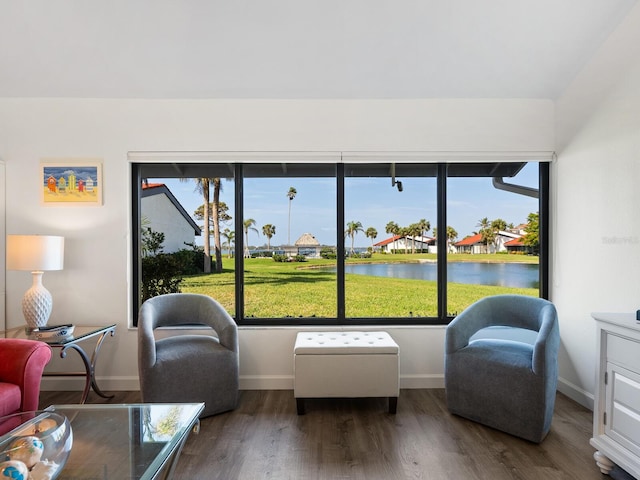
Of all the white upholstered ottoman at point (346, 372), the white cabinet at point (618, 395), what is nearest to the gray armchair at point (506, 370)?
the white cabinet at point (618, 395)

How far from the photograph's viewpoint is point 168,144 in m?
3.24

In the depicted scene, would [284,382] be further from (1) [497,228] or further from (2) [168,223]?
(1) [497,228]

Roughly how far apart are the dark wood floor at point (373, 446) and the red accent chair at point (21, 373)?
932 mm

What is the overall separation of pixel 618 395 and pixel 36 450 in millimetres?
2641

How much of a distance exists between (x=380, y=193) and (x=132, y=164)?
2.26 meters

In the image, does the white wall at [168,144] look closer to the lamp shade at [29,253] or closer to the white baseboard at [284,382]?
the white baseboard at [284,382]

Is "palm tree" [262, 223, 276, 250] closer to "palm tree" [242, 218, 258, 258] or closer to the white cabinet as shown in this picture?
"palm tree" [242, 218, 258, 258]

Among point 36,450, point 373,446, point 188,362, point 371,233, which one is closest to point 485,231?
point 371,233

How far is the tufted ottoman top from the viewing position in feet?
8.82

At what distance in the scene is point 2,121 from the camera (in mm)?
3209

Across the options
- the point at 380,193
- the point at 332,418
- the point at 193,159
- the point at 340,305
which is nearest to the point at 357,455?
the point at 332,418

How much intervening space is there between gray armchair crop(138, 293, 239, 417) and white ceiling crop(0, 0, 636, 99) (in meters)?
1.84

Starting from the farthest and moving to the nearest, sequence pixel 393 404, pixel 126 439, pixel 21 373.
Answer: pixel 393 404 → pixel 21 373 → pixel 126 439

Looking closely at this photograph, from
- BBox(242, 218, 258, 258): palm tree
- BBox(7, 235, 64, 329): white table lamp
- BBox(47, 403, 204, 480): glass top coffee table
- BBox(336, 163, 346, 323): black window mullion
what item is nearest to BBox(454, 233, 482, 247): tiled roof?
BBox(336, 163, 346, 323): black window mullion
